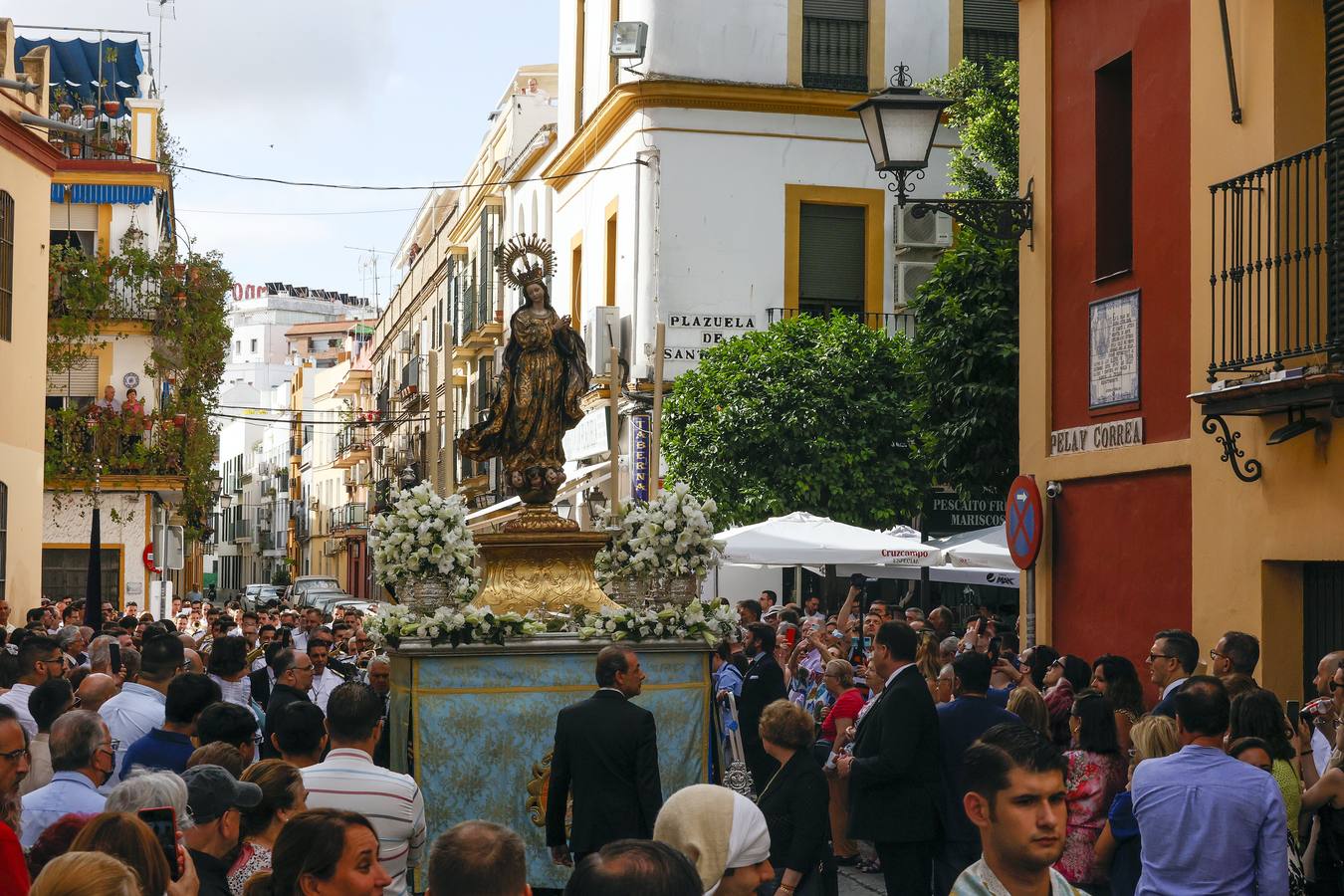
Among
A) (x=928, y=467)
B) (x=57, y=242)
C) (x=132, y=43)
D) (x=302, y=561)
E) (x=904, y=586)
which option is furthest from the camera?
(x=302, y=561)

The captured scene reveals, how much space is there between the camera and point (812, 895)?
291 inches

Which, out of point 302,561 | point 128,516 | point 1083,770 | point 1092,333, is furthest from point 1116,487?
point 302,561

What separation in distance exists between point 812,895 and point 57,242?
31.9 metres

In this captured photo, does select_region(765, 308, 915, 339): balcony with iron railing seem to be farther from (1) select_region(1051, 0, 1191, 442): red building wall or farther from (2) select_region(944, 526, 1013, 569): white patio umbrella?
(1) select_region(1051, 0, 1191, 442): red building wall

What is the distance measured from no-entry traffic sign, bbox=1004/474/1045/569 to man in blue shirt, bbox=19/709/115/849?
8799 mm

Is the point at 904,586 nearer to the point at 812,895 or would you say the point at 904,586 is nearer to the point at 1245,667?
the point at 1245,667

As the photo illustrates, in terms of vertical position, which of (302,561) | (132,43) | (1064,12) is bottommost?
(302,561)

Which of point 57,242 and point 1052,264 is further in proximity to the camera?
point 57,242

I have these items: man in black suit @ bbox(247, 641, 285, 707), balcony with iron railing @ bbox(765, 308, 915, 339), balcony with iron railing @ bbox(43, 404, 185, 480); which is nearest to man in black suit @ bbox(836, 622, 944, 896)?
man in black suit @ bbox(247, 641, 285, 707)

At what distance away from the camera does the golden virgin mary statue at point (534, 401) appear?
12.3 meters

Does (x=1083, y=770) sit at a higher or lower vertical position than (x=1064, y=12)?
lower

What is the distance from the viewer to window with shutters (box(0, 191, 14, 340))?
22703 millimetres

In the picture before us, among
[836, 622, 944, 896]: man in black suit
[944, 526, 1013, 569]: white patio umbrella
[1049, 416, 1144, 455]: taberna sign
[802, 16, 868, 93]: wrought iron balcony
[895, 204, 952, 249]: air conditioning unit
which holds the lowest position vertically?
[836, 622, 944, 896]: man in black suit

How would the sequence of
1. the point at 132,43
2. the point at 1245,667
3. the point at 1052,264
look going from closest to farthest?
1. the point at 1245,667
2. the point at 1052,264
3. the point at 132,43
